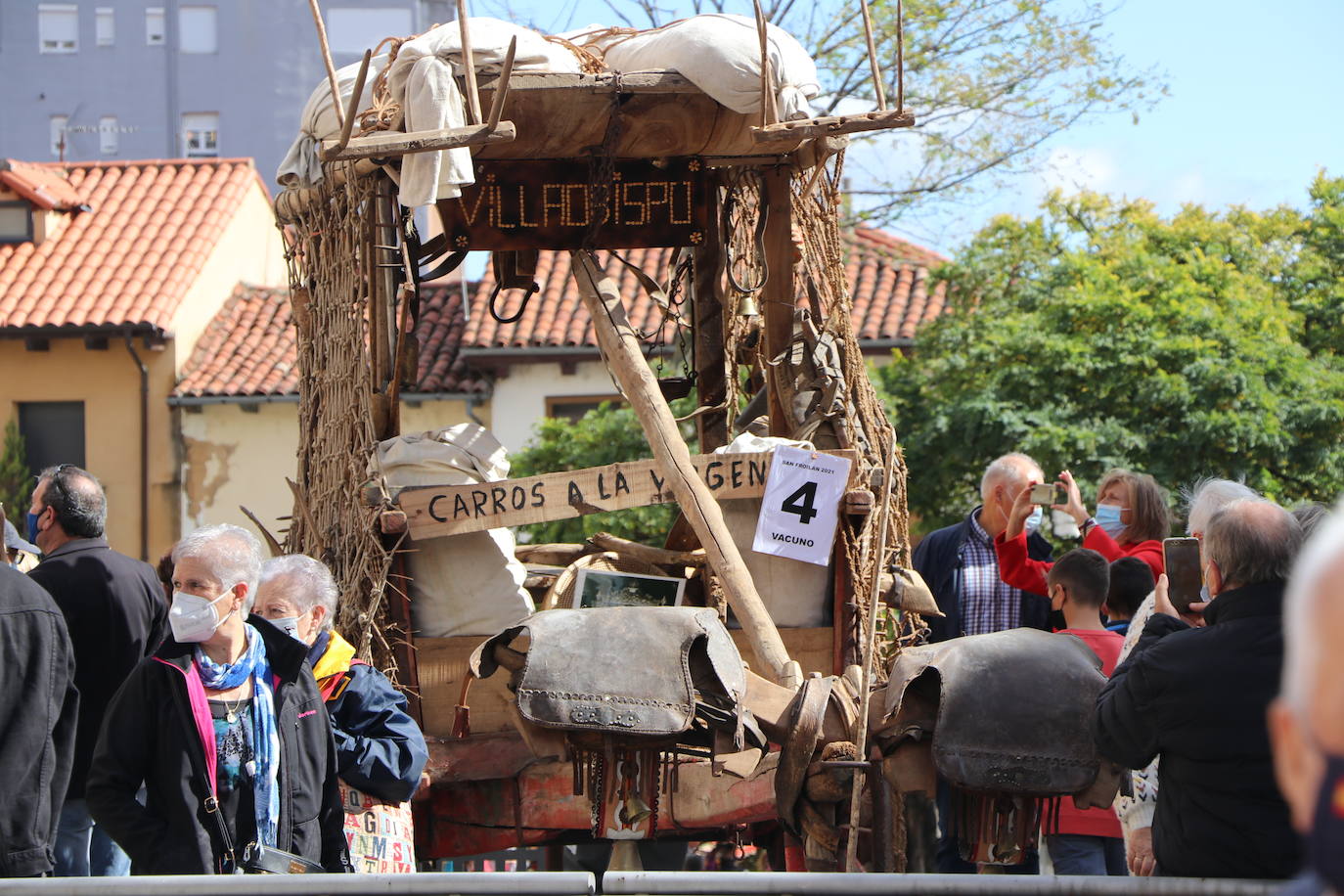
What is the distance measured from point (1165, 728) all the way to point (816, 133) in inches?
95.4

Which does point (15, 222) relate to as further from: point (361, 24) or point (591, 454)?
point (361, 24)

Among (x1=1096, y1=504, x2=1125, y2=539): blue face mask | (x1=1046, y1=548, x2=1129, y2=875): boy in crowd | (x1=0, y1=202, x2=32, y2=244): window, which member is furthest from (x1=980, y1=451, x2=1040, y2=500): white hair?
(x1=0, y1=202, x2=32, y2=244): window

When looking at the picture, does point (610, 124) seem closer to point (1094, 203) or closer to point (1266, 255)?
point (1266, 255)

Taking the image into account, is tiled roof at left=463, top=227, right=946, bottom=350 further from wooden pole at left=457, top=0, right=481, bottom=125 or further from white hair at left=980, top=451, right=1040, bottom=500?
wooden pole at left=457, top=0, right=481, bottom=125

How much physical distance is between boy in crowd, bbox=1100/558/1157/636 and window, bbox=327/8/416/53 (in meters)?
31.1

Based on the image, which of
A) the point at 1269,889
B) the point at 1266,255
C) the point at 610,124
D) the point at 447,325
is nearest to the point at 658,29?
the point at 610,124

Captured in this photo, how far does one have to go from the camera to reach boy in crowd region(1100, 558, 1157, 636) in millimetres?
5207

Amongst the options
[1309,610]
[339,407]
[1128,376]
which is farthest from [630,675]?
[1128,376]

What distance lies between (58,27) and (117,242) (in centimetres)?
1438

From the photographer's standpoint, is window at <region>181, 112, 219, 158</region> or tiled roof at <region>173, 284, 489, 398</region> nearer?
tiled roof at <region>173, 284, 489, 398</region>

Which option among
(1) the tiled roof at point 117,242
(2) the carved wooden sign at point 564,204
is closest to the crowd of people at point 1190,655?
(2) the carved wooden sign at point 564,204

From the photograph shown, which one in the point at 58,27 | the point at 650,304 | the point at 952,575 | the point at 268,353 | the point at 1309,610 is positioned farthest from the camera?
the point at 58,27

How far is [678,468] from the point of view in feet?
18.2

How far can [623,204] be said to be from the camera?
6598mm
